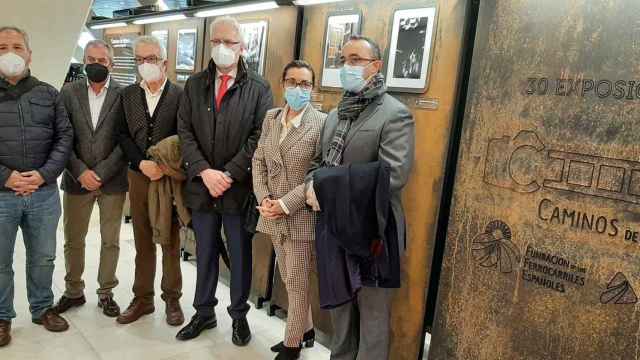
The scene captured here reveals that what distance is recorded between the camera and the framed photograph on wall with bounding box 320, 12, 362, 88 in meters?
3.12

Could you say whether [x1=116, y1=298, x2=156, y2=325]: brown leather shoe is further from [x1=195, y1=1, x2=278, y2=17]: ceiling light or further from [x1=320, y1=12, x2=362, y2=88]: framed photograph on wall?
[x1=195, y1=1, x2=278, y2=17]: ceiling light

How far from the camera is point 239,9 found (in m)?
4.03

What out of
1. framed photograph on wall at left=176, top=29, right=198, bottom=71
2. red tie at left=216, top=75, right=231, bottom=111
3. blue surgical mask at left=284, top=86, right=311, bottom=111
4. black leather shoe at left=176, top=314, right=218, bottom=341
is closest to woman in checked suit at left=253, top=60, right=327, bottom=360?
blue surgical mask at left=284, top=86, right=311, bottom=111

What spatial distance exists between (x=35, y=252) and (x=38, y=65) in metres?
2.81

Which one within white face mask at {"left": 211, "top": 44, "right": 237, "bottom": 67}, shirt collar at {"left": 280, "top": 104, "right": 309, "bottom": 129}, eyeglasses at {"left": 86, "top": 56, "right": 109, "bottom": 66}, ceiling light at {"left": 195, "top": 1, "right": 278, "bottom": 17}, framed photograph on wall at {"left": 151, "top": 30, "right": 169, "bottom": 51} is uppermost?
ceiling light at {"left": 195, "top": 1, "right": 278, "bottom": 17}

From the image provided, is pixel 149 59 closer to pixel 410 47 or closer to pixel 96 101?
pixel 96 101

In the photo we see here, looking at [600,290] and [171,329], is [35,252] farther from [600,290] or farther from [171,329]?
[600,290]

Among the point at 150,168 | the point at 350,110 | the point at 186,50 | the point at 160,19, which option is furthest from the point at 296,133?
the point at 160,19

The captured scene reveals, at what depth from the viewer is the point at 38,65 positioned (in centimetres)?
513

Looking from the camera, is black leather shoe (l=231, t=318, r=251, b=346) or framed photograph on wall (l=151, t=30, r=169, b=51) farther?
framed photograph on wall (l=151, t=30, r=169, b=51)

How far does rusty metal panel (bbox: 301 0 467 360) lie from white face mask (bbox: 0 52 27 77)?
2.05 metres

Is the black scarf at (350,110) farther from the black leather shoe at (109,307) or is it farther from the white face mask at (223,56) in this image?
the black leather shoe at (109,307)

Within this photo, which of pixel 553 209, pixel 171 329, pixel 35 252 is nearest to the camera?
pixel 553 209

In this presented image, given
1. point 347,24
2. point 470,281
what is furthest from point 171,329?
point 347,24
